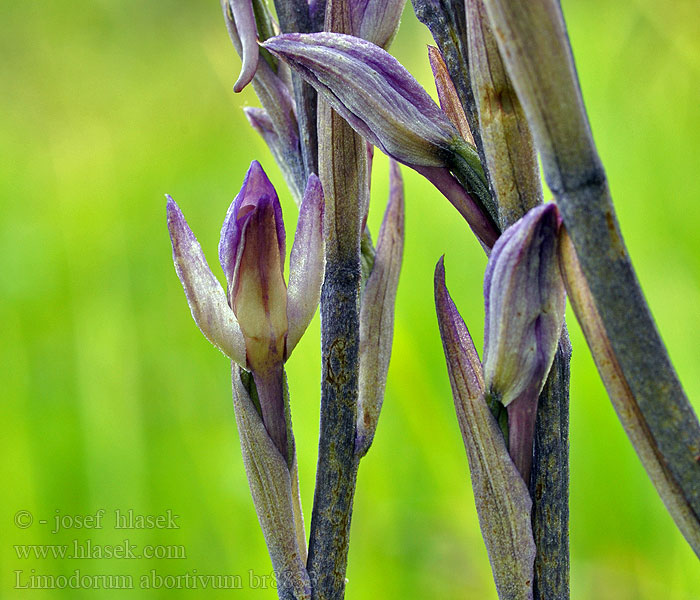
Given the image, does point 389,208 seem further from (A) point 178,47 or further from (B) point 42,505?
(A) point 178,47

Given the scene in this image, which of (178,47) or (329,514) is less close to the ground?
(178,47)

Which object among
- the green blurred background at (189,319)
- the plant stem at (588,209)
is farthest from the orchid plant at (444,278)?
the green blurred background at (189,319)

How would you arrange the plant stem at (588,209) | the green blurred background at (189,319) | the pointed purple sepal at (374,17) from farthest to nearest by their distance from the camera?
the green blurred background at (189,319) < the pointed purple sepal at (374,17) < the plant stem at (588,209)

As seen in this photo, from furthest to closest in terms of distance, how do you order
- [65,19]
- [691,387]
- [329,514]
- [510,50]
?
[65,19], [691,387], [329,514], [510,50]

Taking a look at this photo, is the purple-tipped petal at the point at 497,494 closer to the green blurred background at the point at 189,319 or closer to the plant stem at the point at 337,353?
the plant stem at the point at 337,353

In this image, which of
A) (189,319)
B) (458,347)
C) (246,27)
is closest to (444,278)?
(458,347)

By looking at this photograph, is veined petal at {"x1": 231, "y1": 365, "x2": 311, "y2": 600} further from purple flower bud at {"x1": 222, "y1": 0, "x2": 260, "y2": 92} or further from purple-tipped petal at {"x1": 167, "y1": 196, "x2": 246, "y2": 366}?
purple flower bud at {"x1": 222, "y1": 0, "x2": 260, "y2": 92}

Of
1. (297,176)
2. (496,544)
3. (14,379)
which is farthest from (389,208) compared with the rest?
(14,379)

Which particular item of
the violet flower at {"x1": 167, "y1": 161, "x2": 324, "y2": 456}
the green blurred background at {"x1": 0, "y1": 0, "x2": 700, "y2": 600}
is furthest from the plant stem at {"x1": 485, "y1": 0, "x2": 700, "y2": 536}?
the green blurred background at {"x1": 0, "y1": 0, "x2": 700, "y2": 600}
